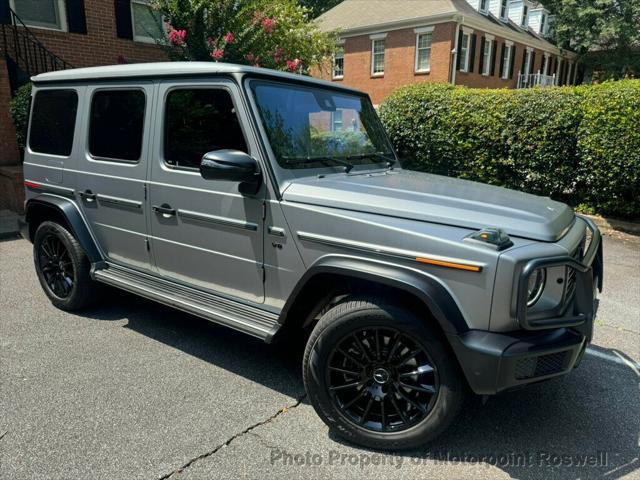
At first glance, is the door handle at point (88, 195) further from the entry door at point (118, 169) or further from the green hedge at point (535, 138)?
the green hedge at point (535, 138)

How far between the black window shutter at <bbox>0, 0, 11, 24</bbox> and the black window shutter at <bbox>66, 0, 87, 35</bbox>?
117 cm

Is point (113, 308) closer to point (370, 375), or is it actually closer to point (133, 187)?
point (133, 187)

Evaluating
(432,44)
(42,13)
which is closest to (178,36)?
(42,13)

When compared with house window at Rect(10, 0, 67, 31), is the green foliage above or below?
below

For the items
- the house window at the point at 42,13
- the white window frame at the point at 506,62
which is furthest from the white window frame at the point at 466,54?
the house window at the point at 42,13

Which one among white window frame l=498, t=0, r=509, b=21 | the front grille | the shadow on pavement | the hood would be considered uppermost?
white window frame l=498, t=0, r=509, b=21

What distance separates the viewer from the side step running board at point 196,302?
295 centimetres

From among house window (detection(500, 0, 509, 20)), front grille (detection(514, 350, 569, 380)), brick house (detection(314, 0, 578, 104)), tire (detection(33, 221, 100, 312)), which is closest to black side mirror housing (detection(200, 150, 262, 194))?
front grille (detection(514, 350, 569, 380))

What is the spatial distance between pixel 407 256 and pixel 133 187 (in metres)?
2.23

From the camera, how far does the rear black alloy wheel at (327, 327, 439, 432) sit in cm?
253

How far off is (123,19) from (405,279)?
36.1 ft

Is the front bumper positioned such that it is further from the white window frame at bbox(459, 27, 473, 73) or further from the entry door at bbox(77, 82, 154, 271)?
the white window frame at bbox(459, 27, 473, 73)

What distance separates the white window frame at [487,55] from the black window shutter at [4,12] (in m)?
22.2

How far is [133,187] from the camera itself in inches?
142
